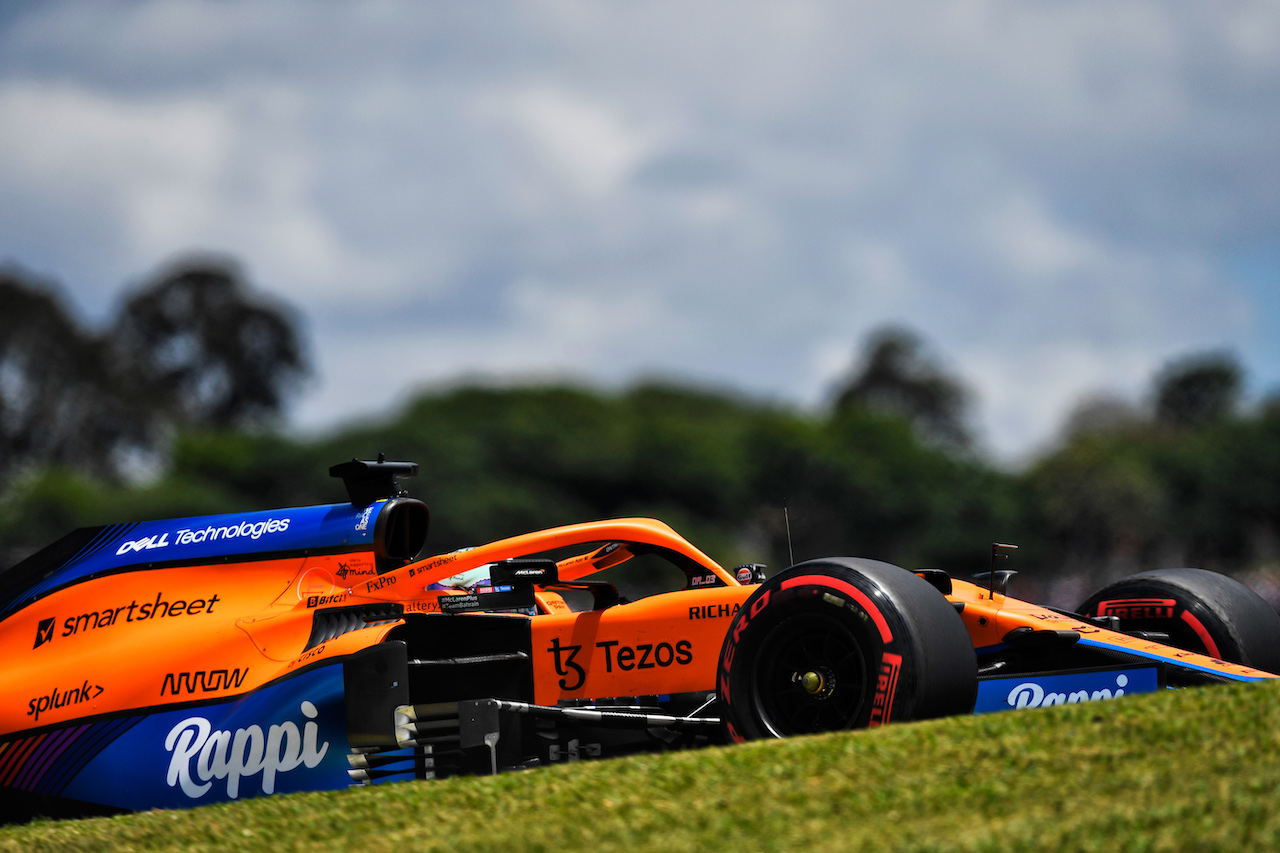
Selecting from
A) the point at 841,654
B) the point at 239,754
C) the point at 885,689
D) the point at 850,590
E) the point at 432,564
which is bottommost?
the point at 239,754

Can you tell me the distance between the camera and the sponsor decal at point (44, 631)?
20.8 feet

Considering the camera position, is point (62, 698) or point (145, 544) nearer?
point (62, 698)

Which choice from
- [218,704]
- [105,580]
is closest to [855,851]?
[218,704]

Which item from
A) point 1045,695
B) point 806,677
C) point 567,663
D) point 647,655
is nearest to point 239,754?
point 567,663

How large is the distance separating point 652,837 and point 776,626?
55.7 inches

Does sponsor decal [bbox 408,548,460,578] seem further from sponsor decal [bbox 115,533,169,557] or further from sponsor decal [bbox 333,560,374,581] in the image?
sponsor decal [bbox 115,533,169,557]

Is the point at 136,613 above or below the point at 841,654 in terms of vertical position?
above

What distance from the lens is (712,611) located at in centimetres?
561

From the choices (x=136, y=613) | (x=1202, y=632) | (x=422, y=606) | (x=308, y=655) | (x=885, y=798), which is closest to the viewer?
(x=885, y=798)

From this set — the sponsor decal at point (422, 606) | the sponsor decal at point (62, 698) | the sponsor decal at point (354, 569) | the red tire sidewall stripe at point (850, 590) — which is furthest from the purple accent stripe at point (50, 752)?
the red tire sidewall stripe at point (850, 590)

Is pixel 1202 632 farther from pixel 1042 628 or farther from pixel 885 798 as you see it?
pixel 885 798

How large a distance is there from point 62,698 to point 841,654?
371 cm

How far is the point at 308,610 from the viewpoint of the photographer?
6.08 meters

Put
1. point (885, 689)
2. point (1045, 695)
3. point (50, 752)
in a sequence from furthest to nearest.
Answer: point (50, 752)
point (1045, 695)
point (885, 689)
